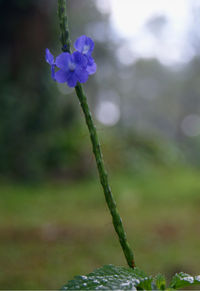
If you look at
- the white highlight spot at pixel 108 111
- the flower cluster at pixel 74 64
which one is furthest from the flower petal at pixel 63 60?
the white highlight spot at pixel 108 111

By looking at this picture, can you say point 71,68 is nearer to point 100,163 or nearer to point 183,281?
point 100,163

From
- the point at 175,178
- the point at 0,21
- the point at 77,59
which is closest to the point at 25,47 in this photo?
the point at 0,21

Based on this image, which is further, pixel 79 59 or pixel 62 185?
pixel 62 185

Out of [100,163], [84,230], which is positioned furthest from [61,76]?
[84,230]

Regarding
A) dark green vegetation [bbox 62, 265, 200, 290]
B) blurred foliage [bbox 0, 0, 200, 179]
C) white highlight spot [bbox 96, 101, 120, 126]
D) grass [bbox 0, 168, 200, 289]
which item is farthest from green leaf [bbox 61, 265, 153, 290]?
white highlight spot [bbox 96, 101, 120, 126]

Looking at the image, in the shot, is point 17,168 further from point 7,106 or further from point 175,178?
point 175,178

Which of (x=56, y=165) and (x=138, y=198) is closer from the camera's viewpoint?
(x=138, y=198)
